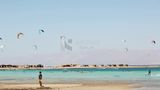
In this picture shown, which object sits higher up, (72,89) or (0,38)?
(0,38)

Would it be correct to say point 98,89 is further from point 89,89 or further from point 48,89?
point 48,89

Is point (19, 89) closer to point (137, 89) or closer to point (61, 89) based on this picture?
point (61, 89)

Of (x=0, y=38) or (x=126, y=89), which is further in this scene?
(x=126, y=89)

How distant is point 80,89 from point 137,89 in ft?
19.4

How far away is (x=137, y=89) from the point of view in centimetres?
4866

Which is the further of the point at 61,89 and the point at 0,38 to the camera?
the point at 61,89

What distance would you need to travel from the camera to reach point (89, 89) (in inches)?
1921

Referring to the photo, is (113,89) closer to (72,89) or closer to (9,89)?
(72,89)

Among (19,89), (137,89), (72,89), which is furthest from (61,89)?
(137,89)

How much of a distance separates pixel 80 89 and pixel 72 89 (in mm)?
842

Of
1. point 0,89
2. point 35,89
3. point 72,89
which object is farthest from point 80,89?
point 0,89

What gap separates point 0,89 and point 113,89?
1182 cm

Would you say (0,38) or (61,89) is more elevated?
(0,38)

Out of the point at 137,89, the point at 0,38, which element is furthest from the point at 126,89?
the point at 0,38
